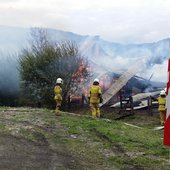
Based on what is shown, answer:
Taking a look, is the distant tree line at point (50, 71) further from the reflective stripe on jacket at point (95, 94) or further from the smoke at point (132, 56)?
the reflective stripe on jacket at point (95, 94)

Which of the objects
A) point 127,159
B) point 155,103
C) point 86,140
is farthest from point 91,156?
point 155,103

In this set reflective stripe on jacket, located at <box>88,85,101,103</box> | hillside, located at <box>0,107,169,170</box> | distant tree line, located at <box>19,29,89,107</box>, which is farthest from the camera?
distant tree line, located at <box>19,29,89,107</box>

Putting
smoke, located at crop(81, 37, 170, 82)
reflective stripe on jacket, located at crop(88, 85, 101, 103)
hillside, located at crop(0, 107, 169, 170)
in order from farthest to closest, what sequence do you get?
smoke, located at crop(81, 37, 170, 82) → reflective stripe on jacket, located at crop(88, 85, 101, 103) → hillside, located at crop(0, 107, 169, 170)

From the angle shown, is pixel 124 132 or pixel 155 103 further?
pixel 155 103

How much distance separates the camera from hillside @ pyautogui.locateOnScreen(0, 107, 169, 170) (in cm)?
708

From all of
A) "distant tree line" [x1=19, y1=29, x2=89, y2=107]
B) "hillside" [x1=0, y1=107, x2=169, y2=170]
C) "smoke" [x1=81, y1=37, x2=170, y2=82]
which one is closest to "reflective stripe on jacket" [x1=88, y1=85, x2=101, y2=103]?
"hillside" [x1=0, y1=107, x2=169, y2=170]

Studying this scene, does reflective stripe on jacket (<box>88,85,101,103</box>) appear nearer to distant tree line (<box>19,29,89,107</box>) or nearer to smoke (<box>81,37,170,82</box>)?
distant tree line (<box>19,29,89,107</box>)

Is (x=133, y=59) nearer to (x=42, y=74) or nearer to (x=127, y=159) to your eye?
(x=42, y=74)

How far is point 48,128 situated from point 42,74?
618 inches

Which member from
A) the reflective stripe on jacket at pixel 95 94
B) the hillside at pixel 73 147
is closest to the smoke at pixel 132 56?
the reflective stripe on jacket at pixel 95 94

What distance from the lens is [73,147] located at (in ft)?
28.9

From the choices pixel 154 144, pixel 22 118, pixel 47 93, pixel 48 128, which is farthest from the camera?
pixel 47 93

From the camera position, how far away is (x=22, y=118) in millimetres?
13344

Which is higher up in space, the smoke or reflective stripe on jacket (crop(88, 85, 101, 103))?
the smoke
